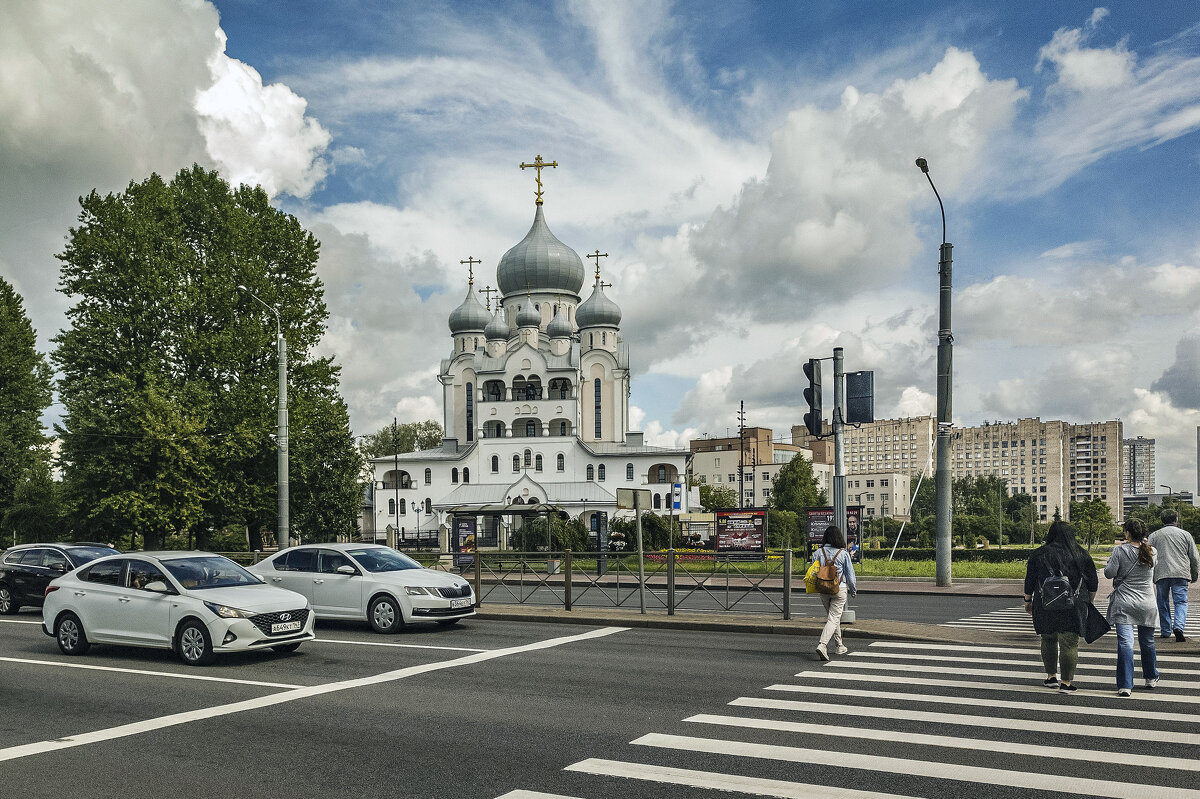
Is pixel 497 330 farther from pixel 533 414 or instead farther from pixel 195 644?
pixel 195 644

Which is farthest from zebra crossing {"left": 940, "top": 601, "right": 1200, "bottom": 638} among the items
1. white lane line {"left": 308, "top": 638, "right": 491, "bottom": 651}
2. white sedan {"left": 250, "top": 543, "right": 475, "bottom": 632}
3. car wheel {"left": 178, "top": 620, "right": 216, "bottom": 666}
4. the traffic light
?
car wheel {"left": 178, "top": 620, "right": 216, "bottom": 666}

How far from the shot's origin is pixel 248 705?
29.6 ft

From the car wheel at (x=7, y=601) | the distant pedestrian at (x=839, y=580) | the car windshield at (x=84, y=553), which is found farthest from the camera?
the car windshield at (x=84, y=553)

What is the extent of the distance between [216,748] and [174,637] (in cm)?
499

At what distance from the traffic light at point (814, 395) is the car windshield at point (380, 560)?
7.72 m

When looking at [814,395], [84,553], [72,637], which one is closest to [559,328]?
[84,553]

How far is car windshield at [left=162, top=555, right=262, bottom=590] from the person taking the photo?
12227 millimetres

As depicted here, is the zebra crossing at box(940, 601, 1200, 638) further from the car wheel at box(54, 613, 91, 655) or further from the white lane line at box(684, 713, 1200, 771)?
the car wheel at box(54, 613, 91, 655)

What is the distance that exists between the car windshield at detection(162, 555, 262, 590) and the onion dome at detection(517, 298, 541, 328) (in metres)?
66.1

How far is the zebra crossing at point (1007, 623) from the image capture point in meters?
14.6

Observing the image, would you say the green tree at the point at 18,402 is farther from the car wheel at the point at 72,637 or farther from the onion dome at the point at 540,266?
the onion dome at the point at 540,266

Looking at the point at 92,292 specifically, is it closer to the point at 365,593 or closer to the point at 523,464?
the point at 365,593

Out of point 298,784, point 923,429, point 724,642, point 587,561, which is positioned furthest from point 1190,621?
point 923,429

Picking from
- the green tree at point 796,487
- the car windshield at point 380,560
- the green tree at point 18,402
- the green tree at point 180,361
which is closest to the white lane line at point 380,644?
the car windshield at point 380,560
